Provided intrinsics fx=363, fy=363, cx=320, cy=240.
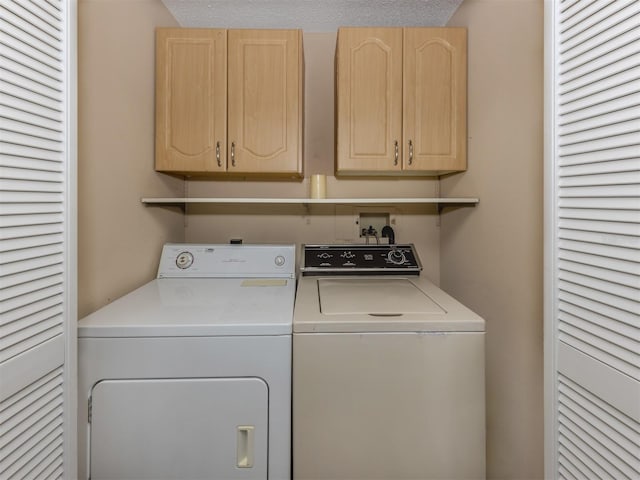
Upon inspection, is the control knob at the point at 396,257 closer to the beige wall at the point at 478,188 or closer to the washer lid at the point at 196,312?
the beige wall at the point at 478,188

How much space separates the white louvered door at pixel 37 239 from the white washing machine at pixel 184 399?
12 cm

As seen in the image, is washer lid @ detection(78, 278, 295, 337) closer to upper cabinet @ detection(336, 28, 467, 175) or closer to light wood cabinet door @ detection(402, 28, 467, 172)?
upper cabinet @ detection(336, 28, 467, 175)

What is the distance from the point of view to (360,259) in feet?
7.30

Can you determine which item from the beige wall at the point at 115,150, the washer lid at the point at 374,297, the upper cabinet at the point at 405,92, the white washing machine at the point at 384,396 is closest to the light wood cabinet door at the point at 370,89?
the upper cabinet at the point at 405,92

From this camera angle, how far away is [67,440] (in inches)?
44.1

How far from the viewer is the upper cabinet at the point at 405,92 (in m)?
2.05

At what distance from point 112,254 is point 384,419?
136cm

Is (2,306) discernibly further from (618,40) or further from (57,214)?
(618,40)

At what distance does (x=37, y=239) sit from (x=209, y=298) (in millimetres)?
737

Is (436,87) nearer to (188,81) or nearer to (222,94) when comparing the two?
(222,94)

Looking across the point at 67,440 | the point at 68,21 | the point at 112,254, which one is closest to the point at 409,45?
the point at 68,21

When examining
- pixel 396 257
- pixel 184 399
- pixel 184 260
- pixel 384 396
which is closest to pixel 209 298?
pixel 184 399

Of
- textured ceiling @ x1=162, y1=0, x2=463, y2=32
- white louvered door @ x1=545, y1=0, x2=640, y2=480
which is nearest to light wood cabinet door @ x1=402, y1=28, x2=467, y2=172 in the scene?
textured ceiling @ x1=162, y1=0, x2=463, y2=32

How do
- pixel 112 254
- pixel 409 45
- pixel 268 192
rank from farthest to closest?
pixel 268 192 < pixel 409 45 < pixel 112 254
